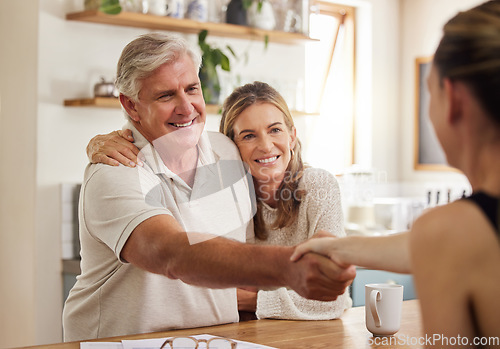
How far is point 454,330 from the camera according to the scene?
2.04ft

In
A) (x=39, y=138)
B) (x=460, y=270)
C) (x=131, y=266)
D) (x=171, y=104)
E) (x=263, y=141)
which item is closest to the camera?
Result: (x=460, y=270)

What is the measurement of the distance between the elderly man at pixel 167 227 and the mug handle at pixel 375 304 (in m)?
0.17

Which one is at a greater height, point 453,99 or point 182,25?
point 182,25

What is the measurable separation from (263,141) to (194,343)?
629 millimetres

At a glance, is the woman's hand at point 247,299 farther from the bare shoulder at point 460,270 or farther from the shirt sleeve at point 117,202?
the bare shoulder at point 460,270

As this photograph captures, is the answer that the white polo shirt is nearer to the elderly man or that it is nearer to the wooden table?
the elderly man

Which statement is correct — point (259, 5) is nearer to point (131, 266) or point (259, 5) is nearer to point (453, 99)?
point (131, 266)

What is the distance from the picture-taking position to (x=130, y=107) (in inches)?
61.2

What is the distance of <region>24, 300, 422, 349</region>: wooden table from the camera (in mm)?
1150

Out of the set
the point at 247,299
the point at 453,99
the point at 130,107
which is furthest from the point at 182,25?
the point at 453,99

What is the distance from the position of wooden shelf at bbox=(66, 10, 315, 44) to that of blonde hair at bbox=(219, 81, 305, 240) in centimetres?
102

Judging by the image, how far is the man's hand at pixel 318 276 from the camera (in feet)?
3.32

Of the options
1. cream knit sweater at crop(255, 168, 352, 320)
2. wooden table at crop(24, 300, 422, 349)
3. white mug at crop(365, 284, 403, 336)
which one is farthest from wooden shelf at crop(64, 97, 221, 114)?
white mug at crop(365, 284, 403, 336)

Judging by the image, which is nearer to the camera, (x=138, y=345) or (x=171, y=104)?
(x=138, y=345)
